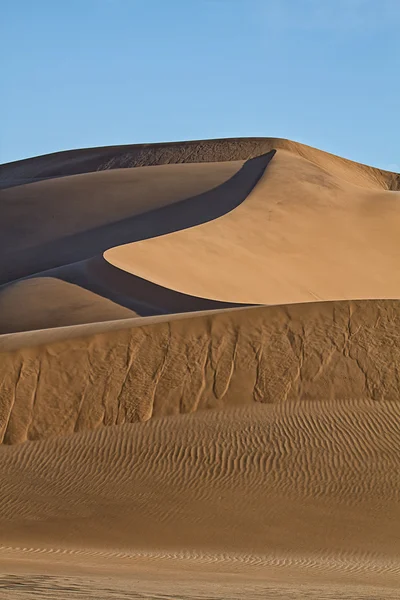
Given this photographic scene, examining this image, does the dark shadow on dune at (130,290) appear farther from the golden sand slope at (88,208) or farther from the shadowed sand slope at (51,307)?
the golden sand slope at (88,208)

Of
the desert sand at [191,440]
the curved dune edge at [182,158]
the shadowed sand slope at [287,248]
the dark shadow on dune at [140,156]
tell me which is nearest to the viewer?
the desert sand at [191,440]

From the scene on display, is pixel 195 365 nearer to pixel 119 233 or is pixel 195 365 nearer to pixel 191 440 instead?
pixel 191 440

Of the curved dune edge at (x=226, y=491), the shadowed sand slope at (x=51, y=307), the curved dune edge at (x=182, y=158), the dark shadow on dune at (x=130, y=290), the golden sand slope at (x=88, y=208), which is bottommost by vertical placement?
the curved dune edge at (x=226, y=491)

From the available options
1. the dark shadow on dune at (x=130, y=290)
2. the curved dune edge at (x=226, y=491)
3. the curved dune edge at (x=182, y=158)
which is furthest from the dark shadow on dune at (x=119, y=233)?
the curved dune edge at (x=226, y=491)

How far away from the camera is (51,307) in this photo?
2672 cm

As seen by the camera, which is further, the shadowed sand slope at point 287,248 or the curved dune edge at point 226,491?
the shadowed sand slope at point 287,248

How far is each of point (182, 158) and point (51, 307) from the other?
3241 cm

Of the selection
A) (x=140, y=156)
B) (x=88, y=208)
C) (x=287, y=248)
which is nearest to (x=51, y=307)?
(x=287, y=248)

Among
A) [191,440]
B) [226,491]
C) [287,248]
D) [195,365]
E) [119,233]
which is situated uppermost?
[119,233]

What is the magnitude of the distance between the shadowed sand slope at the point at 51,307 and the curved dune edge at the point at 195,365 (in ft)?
23.8

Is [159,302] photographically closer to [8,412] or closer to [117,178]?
[8,412]

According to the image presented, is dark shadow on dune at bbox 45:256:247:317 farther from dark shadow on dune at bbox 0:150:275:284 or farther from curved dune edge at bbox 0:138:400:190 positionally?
curved dune edge at bbox 0:138:400:190

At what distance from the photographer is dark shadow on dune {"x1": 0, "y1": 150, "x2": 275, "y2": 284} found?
3806 cm

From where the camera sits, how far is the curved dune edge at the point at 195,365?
16625 mm
